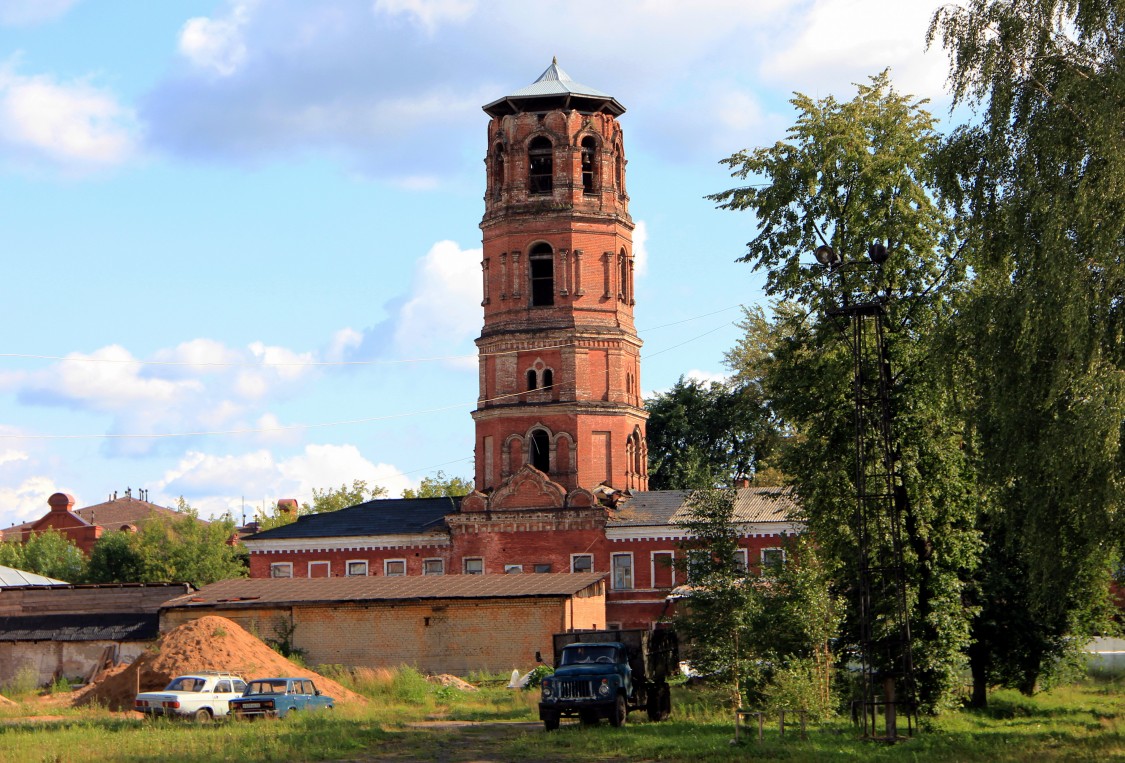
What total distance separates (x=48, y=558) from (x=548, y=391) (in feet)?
132

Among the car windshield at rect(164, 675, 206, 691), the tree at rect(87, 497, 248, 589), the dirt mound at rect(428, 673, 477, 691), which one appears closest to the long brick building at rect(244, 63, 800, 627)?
the dirt mound at rect(428, 673, 477, 691)

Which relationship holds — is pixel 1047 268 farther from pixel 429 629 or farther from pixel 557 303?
pixel 557 303

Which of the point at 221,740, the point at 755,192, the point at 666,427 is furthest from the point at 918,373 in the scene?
the point at 666,427

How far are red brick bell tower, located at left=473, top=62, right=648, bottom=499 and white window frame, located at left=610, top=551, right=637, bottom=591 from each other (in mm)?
3094

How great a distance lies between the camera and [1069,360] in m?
22.5

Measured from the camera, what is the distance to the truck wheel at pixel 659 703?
3033cm

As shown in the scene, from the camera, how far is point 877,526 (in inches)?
1158

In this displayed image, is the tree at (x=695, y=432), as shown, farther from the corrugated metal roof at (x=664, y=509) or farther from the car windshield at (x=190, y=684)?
the car windshield at (x=190, y=684)

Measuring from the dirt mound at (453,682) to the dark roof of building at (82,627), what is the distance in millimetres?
11663

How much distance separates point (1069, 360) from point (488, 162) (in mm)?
38986

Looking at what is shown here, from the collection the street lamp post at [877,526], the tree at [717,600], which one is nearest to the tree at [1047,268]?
the street lamp post at [877,526]

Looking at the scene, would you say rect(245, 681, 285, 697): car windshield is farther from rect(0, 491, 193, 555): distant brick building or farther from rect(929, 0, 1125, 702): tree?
rect(0, 491, 193, 555): distant brick building

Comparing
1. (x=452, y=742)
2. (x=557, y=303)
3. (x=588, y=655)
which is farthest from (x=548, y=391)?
(x=452, y=742)

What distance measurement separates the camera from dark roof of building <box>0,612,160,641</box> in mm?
48656
